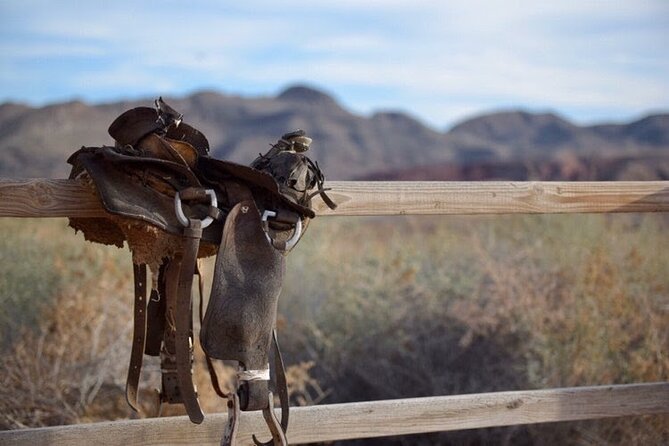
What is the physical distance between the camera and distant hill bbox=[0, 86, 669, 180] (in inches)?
848

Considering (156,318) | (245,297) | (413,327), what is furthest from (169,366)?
(413,327)

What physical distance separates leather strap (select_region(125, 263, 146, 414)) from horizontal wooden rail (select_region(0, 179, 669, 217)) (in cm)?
22

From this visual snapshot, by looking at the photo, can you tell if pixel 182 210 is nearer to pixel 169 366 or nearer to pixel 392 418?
pixel 169 366

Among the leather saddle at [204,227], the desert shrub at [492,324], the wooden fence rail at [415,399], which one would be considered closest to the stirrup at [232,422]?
the leather saddle at [204,227]

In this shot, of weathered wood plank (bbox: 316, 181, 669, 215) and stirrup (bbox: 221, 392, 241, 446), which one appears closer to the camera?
stirrup (bbox: 221, 392, 241, 446)

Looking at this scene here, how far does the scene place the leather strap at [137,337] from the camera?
217 cm

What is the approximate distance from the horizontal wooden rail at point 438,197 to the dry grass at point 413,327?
4.92 feet

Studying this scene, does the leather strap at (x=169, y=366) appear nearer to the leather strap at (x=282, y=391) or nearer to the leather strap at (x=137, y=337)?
the leather strap at (x=137, y=337)

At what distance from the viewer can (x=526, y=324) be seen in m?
4.66

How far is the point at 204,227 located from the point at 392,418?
0.92m

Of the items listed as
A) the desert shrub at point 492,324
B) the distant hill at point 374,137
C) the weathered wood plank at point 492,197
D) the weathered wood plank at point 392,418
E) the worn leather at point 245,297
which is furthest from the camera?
the distant hill at point 374,137

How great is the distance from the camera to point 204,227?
204 cm

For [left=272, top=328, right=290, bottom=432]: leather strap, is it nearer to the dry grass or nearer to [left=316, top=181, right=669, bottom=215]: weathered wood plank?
[left=316, top=181, right=669, bottom=215]: weathered wood plank

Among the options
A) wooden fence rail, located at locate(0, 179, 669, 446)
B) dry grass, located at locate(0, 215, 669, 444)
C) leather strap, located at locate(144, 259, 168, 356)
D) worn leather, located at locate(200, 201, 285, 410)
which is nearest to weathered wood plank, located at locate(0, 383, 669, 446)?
wooden fence rail, located at locate(0, 179, 669, 446)
